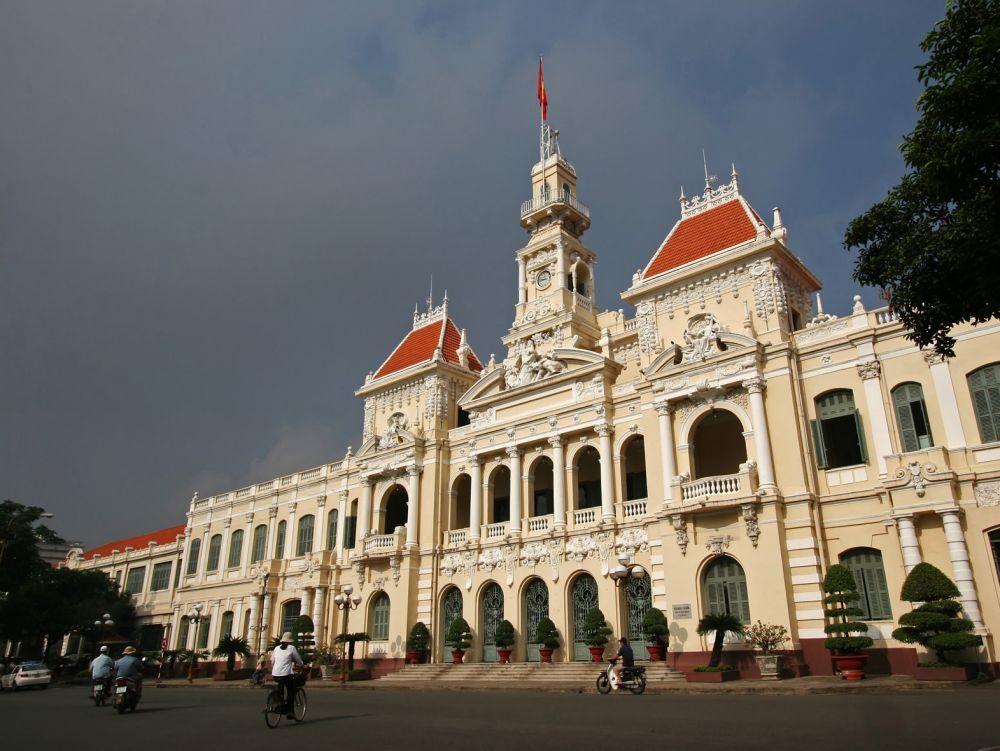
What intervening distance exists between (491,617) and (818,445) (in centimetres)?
1394

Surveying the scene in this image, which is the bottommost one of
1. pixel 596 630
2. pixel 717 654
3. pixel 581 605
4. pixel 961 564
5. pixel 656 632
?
pixel 717 654

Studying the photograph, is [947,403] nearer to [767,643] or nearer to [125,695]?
[767,643]

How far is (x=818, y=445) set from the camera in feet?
76.1

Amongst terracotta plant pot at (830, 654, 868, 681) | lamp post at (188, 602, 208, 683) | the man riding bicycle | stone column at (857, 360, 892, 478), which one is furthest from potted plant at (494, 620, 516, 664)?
the man riding bicycle

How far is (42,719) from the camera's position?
1423 cm

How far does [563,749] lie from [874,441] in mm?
17216

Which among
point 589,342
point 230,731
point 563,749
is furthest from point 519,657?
point 563,749

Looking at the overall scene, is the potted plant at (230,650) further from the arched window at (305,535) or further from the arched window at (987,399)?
the arched window at (987,399)

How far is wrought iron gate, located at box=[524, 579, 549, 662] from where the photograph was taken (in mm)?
27705

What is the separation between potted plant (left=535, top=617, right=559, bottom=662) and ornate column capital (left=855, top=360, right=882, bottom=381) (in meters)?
12.9

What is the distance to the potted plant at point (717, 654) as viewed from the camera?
20.0 metres

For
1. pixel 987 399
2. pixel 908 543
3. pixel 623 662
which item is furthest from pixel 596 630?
pixel 987 399

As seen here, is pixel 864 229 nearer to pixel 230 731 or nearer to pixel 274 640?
pixel 230 731

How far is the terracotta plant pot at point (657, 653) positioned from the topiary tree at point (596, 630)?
5.09 feet
